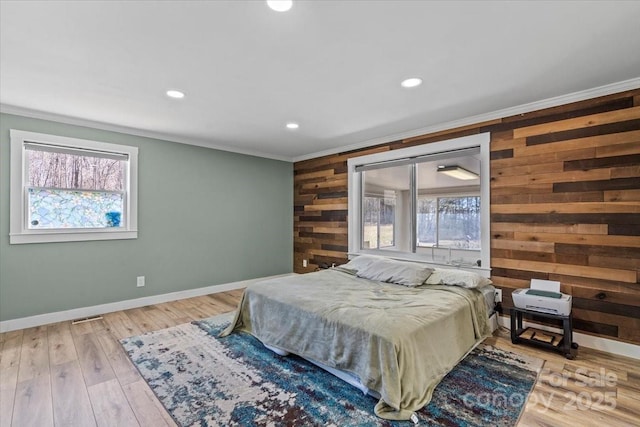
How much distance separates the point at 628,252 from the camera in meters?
2.55

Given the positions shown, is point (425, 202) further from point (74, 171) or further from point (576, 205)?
point (74, 171)

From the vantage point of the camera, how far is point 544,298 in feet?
8.67

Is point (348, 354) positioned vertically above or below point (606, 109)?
below

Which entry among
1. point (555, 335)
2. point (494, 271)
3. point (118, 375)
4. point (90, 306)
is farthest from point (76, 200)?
point (555, 335)

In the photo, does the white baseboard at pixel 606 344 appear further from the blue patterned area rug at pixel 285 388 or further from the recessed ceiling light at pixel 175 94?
the recessed ceiling light at pixel 175 94

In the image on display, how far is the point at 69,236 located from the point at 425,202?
4.46 metres

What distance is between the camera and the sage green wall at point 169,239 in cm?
329

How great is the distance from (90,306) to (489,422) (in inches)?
169

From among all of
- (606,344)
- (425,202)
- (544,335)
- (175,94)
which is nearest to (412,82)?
(425,202)

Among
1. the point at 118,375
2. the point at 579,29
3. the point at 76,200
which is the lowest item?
the point at 118,375

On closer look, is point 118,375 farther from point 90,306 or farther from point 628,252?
point 628,252

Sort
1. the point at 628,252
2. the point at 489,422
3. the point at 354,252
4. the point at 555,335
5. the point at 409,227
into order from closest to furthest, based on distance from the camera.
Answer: the point at 489,422 < the point at 628,252 < the point at 555,335 < the point at 409,227 < the point at 354,252

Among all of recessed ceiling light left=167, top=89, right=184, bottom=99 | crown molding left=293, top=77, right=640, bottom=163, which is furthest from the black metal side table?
recessed ceiling light left=167, top=89, right=184, bottom=99

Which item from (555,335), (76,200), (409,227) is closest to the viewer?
(555,335)
